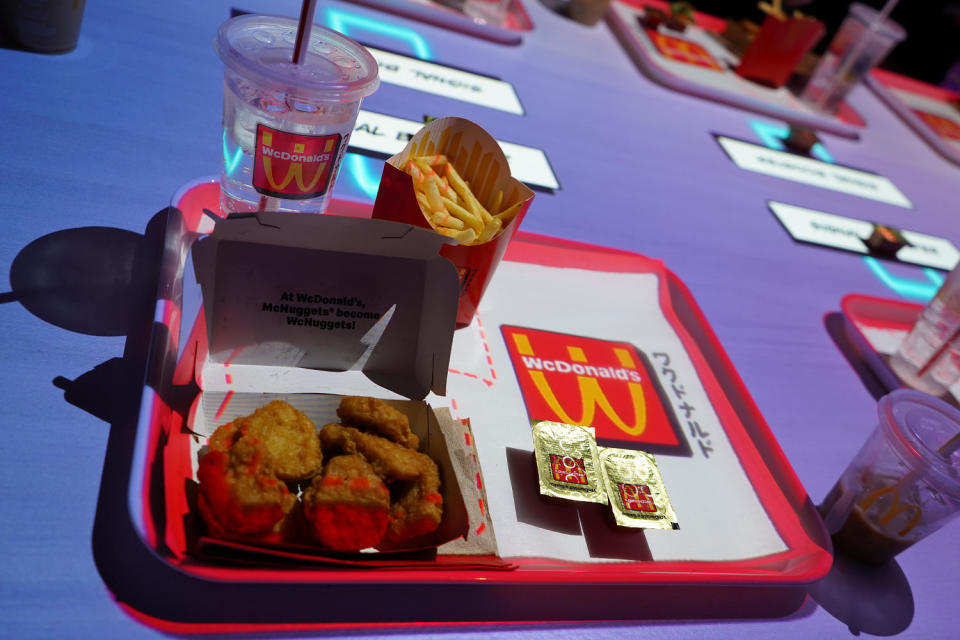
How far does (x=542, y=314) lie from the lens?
1220mm

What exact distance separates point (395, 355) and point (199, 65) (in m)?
0.98

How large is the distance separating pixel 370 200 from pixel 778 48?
1748 millimetres

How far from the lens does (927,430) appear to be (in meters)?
0.97

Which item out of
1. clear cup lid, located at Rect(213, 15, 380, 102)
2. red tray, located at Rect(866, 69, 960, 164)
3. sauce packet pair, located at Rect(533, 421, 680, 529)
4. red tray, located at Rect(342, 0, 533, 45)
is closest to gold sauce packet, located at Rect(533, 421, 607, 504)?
sauce packet pair, located at Rect(533, 421, 680, 529)

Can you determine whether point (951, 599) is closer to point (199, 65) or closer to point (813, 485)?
point (813, 485)

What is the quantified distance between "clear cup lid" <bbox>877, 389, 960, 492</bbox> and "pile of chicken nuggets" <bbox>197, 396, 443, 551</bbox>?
65cm

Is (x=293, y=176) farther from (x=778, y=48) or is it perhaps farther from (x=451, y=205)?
(x=778, y=48)

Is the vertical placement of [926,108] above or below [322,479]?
above

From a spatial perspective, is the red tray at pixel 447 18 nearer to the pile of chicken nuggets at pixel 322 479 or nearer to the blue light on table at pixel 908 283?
the blue light on table at pixel 908 283

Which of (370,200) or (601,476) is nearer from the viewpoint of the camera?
(601,476)

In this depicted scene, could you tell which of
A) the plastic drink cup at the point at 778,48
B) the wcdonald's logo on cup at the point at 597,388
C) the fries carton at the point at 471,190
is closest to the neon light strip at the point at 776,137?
the plastic drink cup at the point at 778,48

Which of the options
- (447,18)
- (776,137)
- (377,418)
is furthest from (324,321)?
(776,137)

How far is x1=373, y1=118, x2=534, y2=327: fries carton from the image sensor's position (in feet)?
3.17

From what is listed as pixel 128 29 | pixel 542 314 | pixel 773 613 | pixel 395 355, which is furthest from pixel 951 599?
pixel 128 29
